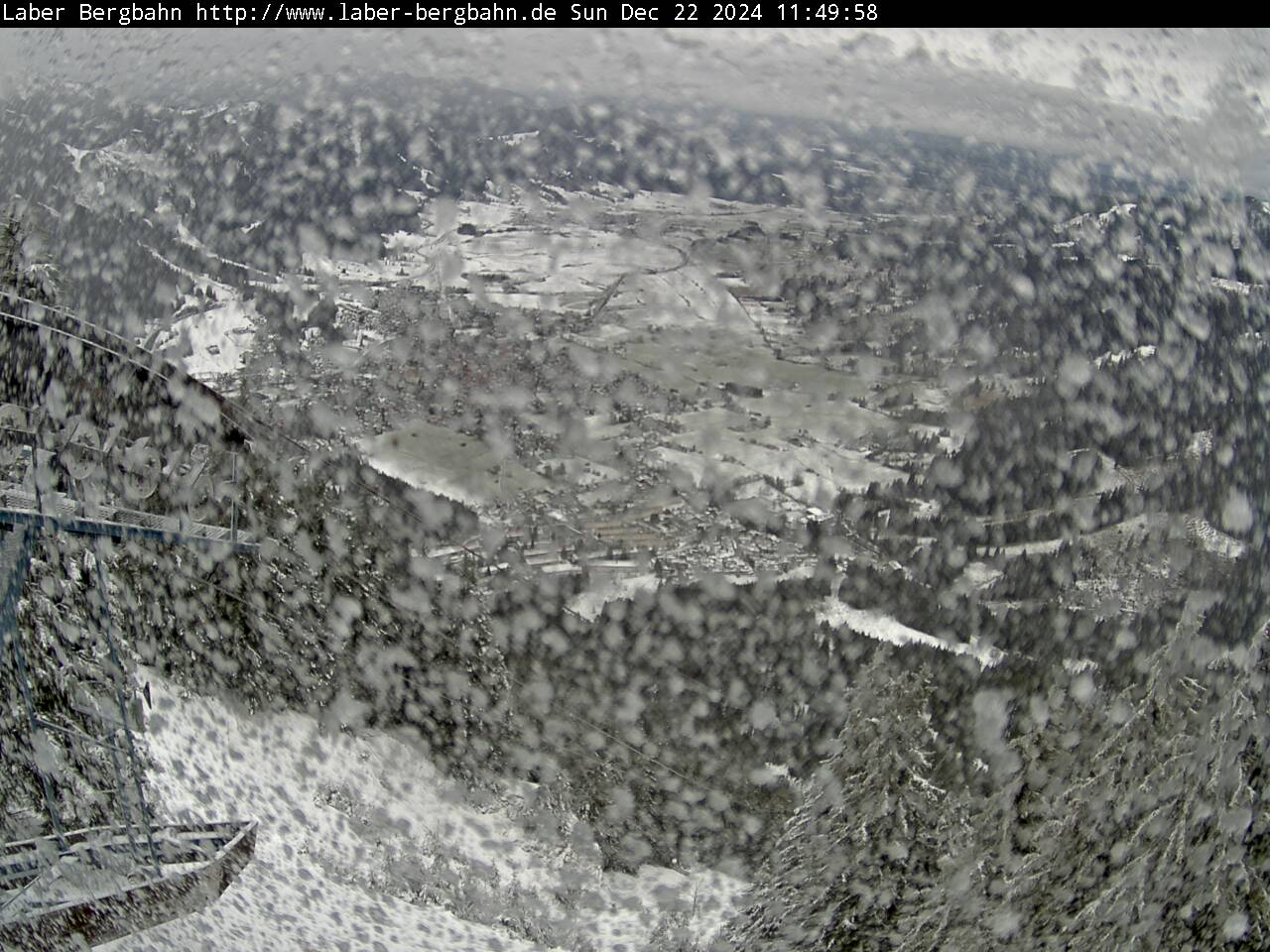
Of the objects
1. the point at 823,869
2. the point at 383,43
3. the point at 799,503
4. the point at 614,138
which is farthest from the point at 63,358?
the point at 823,869

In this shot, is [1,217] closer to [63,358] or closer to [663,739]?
[63,358]
